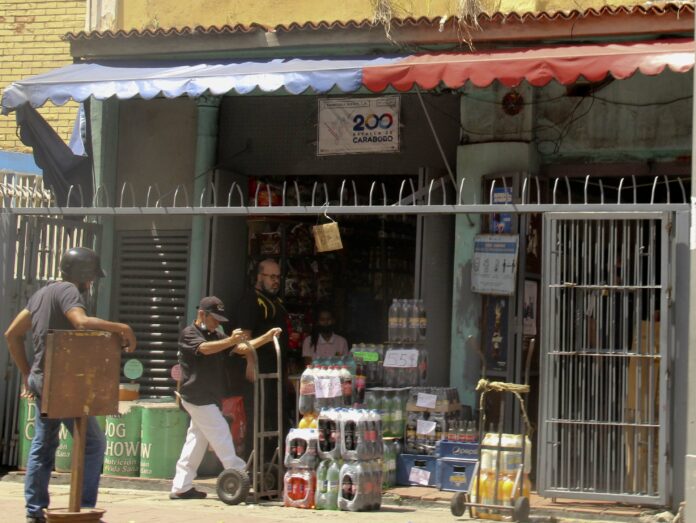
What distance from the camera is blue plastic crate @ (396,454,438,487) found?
1043 centimetres

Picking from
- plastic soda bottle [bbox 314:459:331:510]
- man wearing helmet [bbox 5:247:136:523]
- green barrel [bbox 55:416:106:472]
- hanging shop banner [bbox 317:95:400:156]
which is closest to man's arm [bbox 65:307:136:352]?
man wearing helmet [bbox 5:247:136:523]

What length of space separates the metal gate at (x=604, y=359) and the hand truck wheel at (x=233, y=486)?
7.76ft

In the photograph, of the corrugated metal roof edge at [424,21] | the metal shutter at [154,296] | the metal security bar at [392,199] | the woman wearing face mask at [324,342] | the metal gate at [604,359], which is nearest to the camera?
the metal gate at [604,359]

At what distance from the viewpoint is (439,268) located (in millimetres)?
11750

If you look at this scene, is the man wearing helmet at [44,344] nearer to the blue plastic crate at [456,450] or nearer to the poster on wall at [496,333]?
the blue plastic crate at [456,450]

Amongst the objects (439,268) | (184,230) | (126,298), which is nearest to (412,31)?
(439,268)

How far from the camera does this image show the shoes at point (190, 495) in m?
10.2

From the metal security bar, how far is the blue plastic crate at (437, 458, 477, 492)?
2133 millimetres

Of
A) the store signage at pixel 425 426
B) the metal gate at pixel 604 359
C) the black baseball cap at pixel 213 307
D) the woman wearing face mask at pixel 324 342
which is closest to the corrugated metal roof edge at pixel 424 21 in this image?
the metal gate at pixel 604 359

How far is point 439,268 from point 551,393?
2.70 metres

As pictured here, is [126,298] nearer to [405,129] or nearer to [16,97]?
[16,97]

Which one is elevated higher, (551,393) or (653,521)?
(551,393)

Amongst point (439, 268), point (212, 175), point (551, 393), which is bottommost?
point (551, 393)

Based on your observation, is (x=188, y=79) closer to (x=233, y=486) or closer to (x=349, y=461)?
(x=233, y=486)
